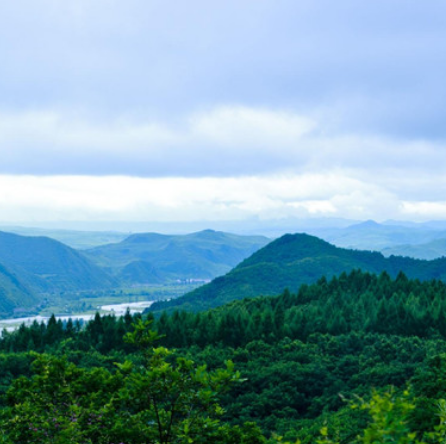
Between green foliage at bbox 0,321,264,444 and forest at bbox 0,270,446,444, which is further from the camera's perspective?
forest at bbox 0,270,446,444

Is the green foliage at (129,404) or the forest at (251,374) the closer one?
the green foliage at (129,404)

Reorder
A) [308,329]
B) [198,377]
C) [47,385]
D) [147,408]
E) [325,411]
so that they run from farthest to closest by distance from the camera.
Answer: [308,329] → [325,411] → [47,385] → [147,408] → [198,377]

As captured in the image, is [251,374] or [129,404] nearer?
[129,404]

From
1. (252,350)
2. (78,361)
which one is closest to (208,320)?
(252,350)

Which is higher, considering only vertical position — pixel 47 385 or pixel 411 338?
pixel 47 385

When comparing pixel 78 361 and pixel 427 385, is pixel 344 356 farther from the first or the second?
pixel 78 361

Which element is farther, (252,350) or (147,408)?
(252,350)

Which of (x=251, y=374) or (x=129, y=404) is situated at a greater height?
(x=129, y=404)

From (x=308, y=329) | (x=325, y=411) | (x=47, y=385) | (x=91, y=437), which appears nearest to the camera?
(x=91, y=437)
